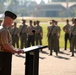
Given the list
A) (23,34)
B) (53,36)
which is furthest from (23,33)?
(53,36)

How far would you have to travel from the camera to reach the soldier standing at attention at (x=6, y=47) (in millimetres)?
6605

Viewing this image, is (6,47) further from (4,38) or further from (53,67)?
(53,67)

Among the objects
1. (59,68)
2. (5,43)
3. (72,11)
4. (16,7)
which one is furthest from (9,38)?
(16,7)

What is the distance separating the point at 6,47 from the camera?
665cm

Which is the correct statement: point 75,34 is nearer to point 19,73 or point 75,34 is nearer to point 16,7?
point 19,73

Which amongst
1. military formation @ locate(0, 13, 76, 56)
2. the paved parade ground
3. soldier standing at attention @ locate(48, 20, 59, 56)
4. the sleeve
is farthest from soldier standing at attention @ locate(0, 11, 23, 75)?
soldier standing at attention @ locate(48, 20, 59, 56)

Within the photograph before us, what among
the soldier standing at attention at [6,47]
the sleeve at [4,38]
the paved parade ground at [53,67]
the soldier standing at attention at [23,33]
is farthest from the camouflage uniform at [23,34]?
the sleeve at [4,38]

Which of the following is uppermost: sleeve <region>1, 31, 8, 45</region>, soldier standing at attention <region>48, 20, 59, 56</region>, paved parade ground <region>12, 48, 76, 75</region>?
sleeve <region>1, 31, 8, 45</region>

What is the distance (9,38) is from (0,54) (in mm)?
312

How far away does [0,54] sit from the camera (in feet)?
22.3

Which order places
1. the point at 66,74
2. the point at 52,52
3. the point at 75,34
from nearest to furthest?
1. the point at 66,74
2. the point at 75,34
3. the point at 52,52

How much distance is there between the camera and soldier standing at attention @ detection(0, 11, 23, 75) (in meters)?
6.61

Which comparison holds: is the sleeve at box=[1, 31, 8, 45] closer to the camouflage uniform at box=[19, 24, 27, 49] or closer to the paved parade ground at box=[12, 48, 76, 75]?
the paved parade ground at box=[12, 48, 76, 75]

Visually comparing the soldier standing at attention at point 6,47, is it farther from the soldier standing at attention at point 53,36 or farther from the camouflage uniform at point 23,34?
the camouflage uniform at point 23,34
